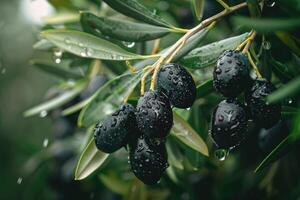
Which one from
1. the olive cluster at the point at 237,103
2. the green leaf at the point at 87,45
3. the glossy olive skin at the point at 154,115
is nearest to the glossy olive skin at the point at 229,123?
the olive cluster at the point at 237,103

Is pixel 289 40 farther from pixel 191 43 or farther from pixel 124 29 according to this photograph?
pixel 124 29

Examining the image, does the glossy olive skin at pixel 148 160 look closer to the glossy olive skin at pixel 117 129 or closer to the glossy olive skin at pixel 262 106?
the glossy olive skin at pixel 117 129

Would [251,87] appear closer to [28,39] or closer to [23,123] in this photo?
[23,123]

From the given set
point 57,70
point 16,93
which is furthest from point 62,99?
point 16,93

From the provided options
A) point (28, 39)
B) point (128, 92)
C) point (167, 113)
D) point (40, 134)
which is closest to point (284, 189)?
point (128, 92)

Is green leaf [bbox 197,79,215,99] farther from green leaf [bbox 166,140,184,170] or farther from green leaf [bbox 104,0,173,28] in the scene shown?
green leaf [bbox 166,140,184,170]

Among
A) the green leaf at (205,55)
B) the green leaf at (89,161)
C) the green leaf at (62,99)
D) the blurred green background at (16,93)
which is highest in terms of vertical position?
the green leaf at (205,55)
